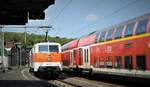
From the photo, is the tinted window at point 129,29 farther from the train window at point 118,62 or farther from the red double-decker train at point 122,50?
the train window at point 118,62

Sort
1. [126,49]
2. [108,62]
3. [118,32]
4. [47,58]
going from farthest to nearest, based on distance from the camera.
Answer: [47,58], [108,62], [118,32], [126,49]

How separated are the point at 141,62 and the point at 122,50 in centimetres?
260

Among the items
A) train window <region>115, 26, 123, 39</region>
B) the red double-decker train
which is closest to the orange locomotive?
the red double-decker train

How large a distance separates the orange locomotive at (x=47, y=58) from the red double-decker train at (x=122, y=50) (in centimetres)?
244

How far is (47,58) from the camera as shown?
32000 millimetres

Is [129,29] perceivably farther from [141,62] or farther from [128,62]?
[141,62]

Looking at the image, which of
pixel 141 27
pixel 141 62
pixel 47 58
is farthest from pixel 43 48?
pixel 141 62

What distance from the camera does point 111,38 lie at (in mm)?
23078

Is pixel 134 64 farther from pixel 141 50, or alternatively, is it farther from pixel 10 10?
pixel 10 10

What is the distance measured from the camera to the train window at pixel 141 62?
18.0m

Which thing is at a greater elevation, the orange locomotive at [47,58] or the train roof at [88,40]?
the train roof at [88,40]

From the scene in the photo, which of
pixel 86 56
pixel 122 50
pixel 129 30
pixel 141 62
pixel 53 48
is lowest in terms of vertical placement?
pixel 141 62

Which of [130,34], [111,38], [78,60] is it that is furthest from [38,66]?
[130,34]

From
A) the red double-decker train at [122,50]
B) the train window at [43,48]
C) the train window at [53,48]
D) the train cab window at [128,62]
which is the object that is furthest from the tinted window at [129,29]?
the train window at [43,48]
